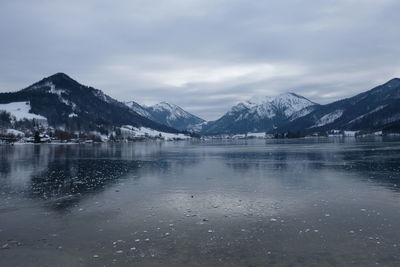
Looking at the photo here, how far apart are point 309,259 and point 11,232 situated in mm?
17606

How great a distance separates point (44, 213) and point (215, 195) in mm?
14853

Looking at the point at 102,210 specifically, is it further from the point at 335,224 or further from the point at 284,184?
the point at 284,184

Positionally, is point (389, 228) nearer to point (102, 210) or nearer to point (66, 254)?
point (66, 254)

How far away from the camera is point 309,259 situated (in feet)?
52.0

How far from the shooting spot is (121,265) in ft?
51.5

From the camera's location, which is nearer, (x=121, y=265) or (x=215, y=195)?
(x=121, y=265)

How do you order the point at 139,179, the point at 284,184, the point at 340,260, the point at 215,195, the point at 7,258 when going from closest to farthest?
1. the point at 340,260
2. the point at 7,258
3. the point at 215,195
4. the point at 284,184
5. the point at 139,179

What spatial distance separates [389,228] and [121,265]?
15842 millimetres

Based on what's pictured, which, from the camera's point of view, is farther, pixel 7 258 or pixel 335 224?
pixel 335 224

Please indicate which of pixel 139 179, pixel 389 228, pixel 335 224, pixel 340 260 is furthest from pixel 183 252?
pixel 139 179

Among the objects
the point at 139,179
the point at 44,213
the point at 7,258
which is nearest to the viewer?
the point at 7,258

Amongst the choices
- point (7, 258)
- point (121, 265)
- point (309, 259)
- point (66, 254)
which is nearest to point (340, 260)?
point (309, 259)

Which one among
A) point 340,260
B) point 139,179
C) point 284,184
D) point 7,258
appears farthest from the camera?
point 139,179

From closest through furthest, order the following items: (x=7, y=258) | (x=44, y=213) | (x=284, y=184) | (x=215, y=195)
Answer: (x=7, y=258) → (x=44, y=213) → (x=215, y=195) → (x=284, y=184)
